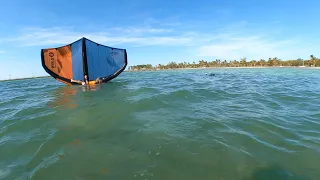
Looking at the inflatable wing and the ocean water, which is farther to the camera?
the inflatable wing

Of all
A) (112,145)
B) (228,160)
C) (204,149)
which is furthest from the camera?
(112,145)

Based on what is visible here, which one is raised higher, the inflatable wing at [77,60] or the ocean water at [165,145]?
the inflatable wing at [77,60]

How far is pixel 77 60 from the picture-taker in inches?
724

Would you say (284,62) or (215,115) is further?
(284,62)

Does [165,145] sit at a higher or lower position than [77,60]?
lower

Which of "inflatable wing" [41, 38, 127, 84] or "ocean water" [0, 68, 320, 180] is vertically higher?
"inflatable wing" [41, 38, 127, 84]

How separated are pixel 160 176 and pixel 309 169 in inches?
97.4

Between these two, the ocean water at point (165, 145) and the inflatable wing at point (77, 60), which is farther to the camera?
the inflatable wing at point (77, 60)

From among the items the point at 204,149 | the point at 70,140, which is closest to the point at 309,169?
the point at 204,149

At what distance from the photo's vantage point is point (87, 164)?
3.56 metres

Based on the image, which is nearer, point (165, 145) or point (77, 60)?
point (165, 145)

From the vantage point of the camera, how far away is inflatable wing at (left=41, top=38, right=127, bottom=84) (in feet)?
59.5

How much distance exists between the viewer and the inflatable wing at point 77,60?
1814cm

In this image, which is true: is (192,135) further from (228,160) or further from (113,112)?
(113,112)
